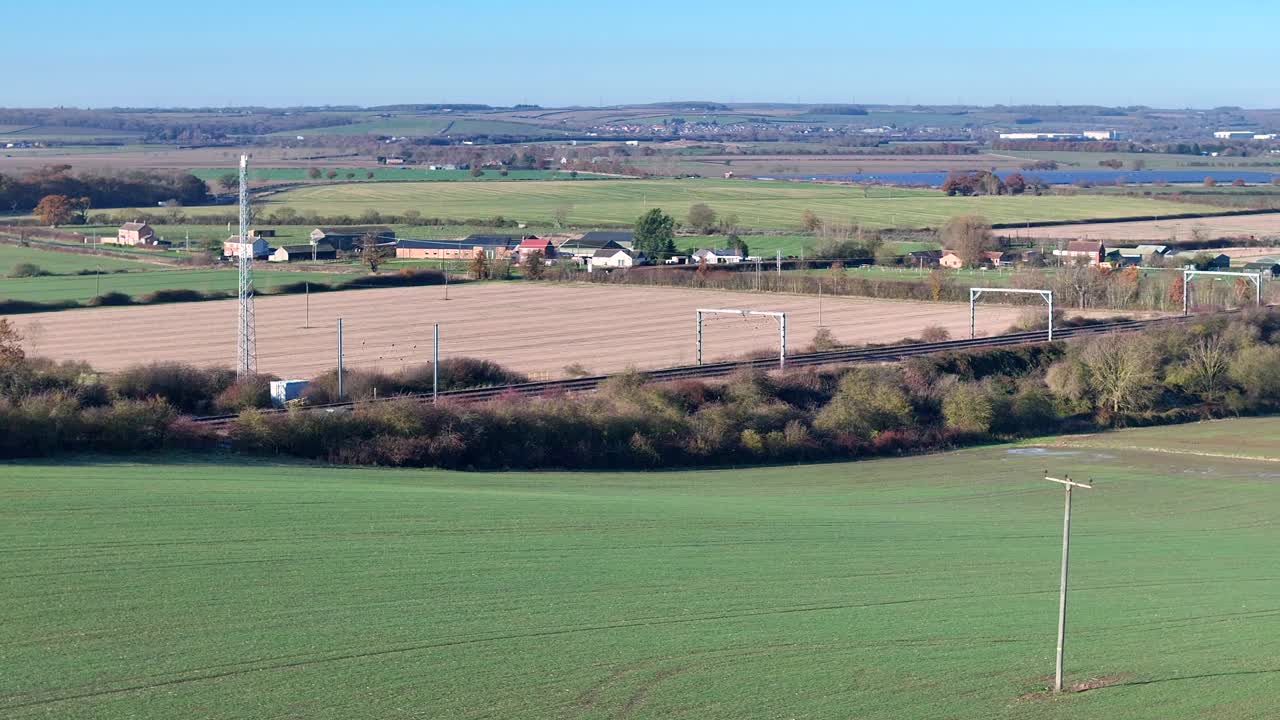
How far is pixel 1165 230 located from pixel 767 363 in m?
60.3

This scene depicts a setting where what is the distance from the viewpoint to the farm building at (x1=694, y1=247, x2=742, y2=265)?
7506cm

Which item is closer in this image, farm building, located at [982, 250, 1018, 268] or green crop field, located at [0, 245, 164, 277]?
green crop field, located at [0, 245, 164, 277]

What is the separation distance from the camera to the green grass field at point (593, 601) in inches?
501

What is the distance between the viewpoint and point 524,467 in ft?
97.7

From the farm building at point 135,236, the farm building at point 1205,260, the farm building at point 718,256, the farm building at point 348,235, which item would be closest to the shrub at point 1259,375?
the farm building at point 1205,260

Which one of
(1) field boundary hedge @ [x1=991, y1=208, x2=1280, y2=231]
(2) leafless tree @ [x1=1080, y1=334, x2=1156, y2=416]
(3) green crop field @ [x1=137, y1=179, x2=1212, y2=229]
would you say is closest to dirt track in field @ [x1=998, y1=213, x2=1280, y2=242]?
(1) field boundary hedge @ [x1=991, y1=208, x2=1280, y2=231]

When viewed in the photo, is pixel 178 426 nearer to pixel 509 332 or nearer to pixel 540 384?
pixel 540 384

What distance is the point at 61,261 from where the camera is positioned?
2756 inches

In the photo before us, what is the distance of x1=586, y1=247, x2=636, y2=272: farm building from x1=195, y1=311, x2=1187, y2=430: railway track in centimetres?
2953

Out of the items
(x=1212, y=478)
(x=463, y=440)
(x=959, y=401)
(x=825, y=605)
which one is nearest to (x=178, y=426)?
(x=463, y=440)

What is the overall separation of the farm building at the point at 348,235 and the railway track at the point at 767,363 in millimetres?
42494

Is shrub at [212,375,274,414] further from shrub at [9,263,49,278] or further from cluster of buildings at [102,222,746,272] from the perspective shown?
cluster of buildings at [102,222,746,272]

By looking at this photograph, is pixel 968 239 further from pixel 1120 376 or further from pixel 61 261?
pixel 61 261

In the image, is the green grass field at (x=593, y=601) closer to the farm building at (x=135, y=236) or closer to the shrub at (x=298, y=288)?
the shrub at (x=298, y=288)
